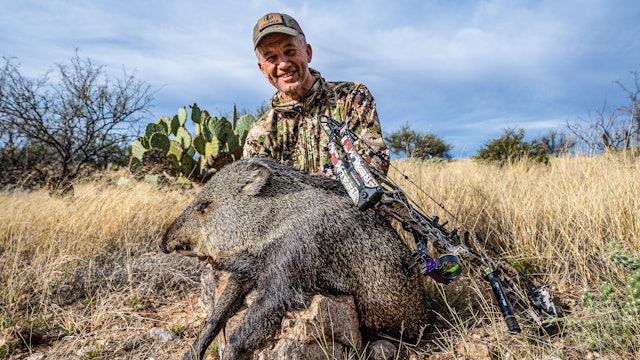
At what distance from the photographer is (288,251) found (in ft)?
7.66

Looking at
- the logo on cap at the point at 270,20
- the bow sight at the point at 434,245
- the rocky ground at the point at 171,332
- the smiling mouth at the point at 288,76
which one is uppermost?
the logo on cap at the point at 270,20

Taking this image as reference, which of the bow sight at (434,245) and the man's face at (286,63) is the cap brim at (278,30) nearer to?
the man's face at (286,63)

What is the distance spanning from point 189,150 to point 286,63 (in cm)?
525

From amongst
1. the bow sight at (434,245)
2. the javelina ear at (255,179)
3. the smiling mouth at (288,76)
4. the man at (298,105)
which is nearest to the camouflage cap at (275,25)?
the man at (298,105)

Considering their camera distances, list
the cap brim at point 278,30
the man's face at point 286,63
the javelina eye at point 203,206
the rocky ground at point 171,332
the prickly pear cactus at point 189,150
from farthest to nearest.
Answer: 1. the prickly pear cactus at point 189,150
2. the man's face at point 286,63
3. the cap brim at point 278,30
4. the javelina eye at point 203,206
5. the rocky ground at point 171,332

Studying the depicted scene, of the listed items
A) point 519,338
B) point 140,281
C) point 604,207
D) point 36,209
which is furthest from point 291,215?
point 36,209

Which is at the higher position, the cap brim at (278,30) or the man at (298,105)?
the cap brim at (278,30)

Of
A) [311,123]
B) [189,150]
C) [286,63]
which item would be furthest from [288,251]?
[189,150]

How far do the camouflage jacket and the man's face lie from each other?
0.11 meters

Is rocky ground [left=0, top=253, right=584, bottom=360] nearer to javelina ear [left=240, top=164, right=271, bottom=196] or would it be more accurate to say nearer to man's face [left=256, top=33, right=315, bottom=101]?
javelina ear [left=240, top=164, right=271, bottom=196]

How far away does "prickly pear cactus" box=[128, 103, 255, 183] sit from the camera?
→ 774cm

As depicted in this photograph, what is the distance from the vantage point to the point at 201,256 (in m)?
2.75

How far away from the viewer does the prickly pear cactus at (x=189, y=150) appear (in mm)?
7738

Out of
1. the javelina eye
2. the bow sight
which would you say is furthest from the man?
the javelina eye
